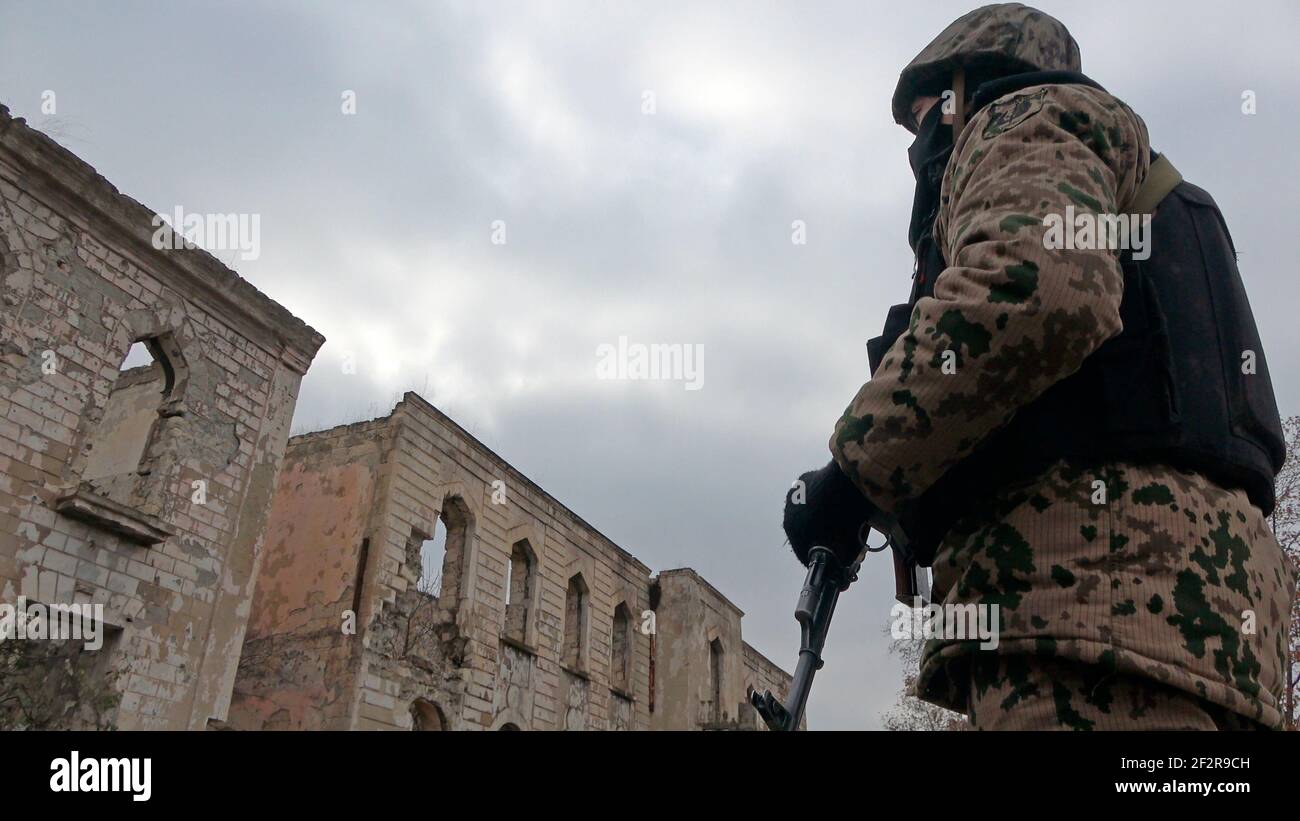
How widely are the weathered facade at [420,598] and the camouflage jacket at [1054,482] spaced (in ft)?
37.8

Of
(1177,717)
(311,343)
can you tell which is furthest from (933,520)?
(311,343)

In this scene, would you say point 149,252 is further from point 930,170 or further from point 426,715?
point 930,170

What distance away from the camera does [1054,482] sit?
54.4 inches

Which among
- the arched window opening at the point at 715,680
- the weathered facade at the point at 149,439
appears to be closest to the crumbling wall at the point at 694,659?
the arched window opening at the point at 715,680

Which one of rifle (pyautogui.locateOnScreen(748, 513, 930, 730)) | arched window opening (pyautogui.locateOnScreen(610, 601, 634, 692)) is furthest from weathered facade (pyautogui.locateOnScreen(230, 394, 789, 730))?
rifle (pyautogui.locateOnScreen(748, 513, 930, 730))

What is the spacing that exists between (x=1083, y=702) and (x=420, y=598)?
1312 centimetres

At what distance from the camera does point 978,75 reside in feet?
6.02

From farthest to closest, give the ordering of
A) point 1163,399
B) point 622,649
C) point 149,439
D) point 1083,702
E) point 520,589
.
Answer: point 622,649 → point 520,589 → point 149,439 → point 1163,399 → point 1083,702

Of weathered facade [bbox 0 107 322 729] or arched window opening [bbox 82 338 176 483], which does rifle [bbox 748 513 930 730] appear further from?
arched window opening [bbox 82 338 176 483]

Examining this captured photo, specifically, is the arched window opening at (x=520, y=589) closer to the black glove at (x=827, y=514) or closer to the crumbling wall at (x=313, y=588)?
the crumbling wall at (x=313, y=588)

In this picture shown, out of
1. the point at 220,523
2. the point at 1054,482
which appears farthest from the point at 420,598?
the point at 1054,482

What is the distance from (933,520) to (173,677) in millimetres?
9566

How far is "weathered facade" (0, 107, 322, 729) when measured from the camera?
8.14 metres
